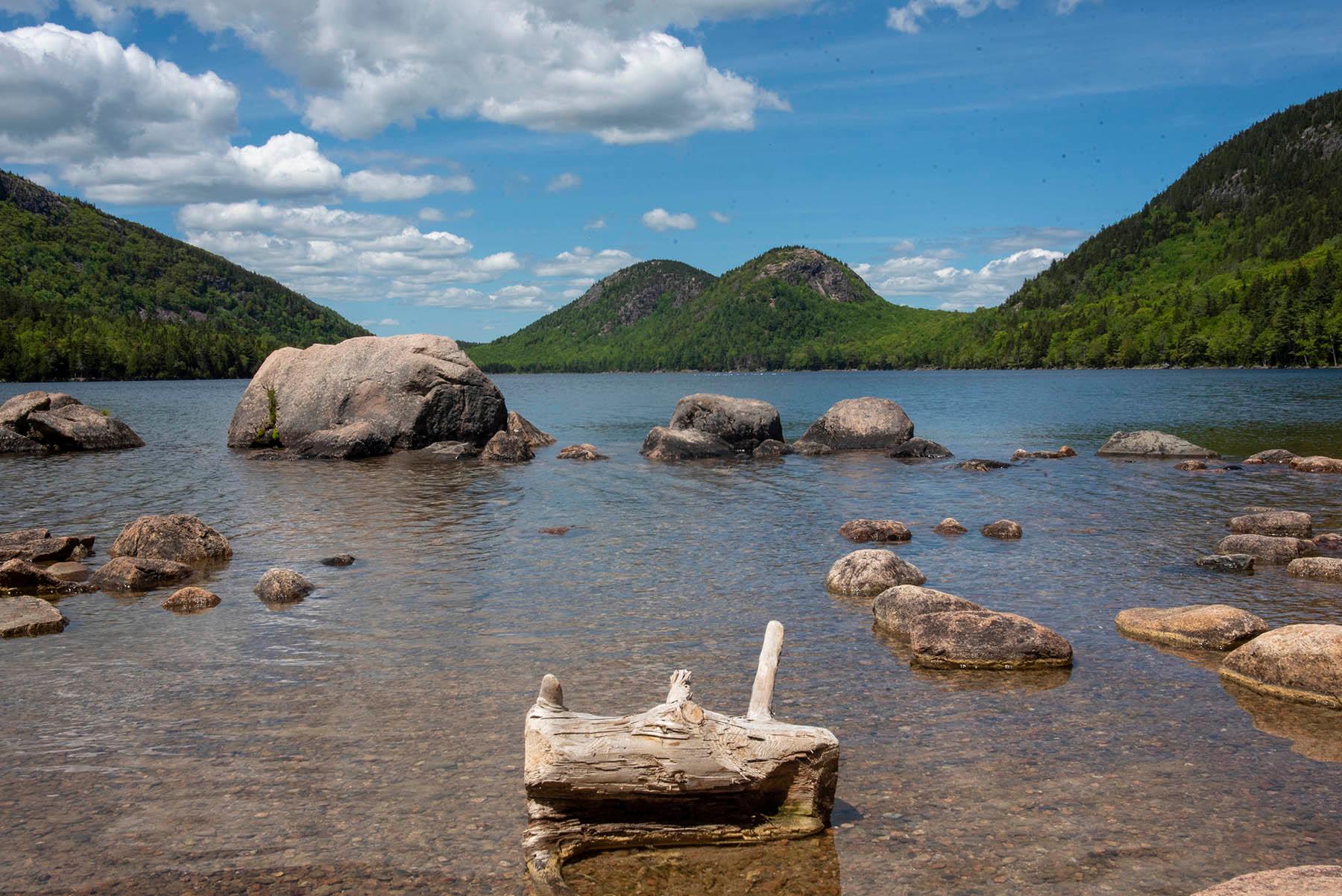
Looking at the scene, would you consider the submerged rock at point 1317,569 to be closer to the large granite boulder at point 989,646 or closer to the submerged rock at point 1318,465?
the large granite boulder at point 989,646

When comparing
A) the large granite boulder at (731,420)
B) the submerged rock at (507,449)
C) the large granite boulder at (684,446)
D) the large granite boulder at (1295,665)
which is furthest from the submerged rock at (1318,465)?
the submerged rock at (507,449)

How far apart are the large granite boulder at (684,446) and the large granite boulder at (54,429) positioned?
22287mm

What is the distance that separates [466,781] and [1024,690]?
6024 millimetres

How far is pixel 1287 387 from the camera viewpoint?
80.6 metres

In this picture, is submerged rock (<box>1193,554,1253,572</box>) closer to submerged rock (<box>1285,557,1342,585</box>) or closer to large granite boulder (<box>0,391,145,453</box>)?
submerged rock (<box>1285,557,1342,585</box>)

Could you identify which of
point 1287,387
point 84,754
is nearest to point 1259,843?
point 84,754

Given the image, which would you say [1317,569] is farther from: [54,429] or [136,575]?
[54,429]

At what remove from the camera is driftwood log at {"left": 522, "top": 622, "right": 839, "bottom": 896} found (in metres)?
6.28

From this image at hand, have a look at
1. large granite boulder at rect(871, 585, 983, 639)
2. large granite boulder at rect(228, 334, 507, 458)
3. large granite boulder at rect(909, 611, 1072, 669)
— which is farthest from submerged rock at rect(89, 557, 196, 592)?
large granite boulder at rect(228, 334, 507, 458)

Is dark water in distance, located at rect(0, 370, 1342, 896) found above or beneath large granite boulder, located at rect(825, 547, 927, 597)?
beneath

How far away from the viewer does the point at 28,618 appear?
12.0 meters

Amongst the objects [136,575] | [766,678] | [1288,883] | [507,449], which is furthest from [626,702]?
[507,449]

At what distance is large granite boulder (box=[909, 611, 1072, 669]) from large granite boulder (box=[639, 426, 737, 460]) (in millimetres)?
23232

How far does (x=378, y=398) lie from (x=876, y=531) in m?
24.1
